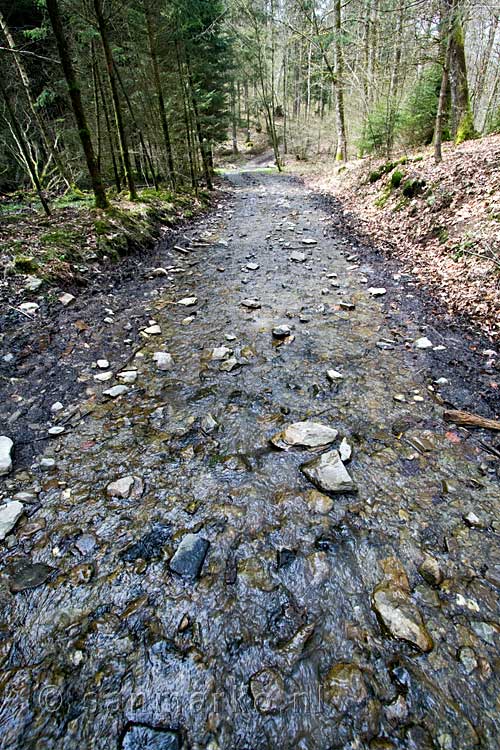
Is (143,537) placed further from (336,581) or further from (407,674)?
(407,674)

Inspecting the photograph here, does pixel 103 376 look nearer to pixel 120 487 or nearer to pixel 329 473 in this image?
pixel 120 487

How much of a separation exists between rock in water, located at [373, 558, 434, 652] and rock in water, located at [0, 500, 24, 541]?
2.06 metres

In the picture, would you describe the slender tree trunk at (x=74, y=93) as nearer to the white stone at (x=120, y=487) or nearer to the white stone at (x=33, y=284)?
the white stone at (x=33, y=284)

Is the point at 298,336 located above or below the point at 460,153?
below

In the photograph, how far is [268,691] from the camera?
4.66ft

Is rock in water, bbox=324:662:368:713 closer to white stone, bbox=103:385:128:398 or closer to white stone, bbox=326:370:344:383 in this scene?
white stone, bbox=326:370:344:383

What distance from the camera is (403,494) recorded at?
7.38ft

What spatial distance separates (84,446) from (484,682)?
104 inches

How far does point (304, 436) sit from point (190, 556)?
120 centimetres

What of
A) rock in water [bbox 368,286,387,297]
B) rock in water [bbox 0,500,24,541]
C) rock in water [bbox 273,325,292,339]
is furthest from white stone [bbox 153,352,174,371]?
rock in water [bbox 368,286,387,297]

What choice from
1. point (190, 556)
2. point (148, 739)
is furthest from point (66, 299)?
point (148, 739)

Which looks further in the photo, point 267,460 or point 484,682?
point 267,460

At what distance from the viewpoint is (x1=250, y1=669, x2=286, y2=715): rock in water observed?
1.38m

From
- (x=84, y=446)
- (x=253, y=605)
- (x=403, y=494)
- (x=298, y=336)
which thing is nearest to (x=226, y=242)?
(x=298, y=336)
